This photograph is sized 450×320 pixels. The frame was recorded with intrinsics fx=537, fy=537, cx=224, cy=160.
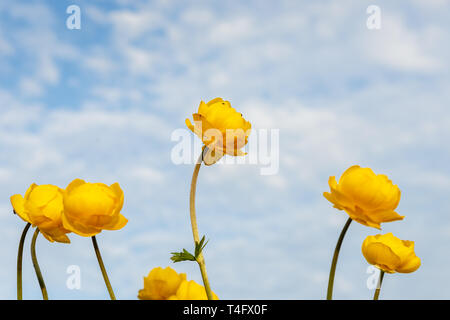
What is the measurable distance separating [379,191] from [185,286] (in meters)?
0.59

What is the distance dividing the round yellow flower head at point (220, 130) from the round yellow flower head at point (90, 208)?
10.1 inches

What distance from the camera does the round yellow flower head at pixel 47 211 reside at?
137 centimetres

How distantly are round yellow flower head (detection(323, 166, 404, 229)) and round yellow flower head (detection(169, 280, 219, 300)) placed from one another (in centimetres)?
43

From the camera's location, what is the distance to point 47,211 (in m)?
1.37

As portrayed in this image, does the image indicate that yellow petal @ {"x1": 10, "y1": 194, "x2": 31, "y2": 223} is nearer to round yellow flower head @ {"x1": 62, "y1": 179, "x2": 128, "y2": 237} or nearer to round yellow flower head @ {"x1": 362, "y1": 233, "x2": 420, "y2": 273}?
round yellow flower head @ {"x1": 62, "y1": 179, "x2": 128, "y2": 237}

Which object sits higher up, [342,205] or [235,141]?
[235,141]

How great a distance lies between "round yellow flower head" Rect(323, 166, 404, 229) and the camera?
1.30 m

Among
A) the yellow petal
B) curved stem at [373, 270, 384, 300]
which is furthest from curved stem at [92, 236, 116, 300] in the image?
curved stem at [373, 270, 384, 300]

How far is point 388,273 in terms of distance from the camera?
1508mm

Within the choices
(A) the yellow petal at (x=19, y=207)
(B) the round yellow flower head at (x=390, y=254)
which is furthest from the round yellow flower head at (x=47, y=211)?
(B) the round yellow flower head at (x=390, y=254)
